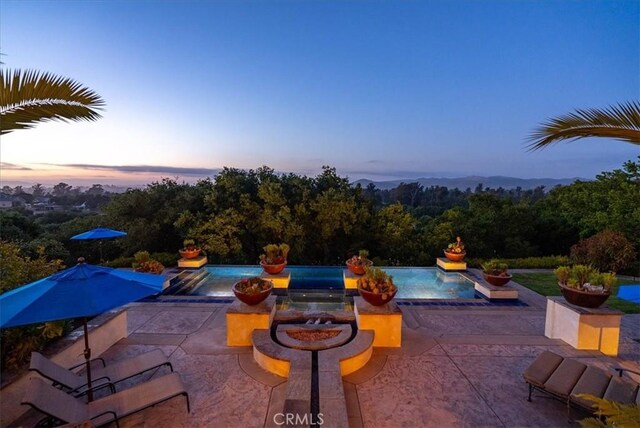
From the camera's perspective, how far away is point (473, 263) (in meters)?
12.0

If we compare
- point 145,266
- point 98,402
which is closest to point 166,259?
point 145,266

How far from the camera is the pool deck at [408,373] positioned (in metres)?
3.69

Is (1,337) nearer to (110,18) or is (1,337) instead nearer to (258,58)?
(110,18)

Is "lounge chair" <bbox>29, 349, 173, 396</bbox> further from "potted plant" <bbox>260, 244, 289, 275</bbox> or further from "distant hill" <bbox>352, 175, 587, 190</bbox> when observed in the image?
"distant hill" <bbox>352, 175, 587, 190</bbox>

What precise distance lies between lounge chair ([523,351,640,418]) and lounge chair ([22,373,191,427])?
4326 millimetres

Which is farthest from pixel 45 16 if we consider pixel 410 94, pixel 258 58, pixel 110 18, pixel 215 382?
pixel 410 94

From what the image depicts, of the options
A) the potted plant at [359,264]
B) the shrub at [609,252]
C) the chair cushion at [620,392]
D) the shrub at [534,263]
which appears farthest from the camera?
the shrub at [534,263]

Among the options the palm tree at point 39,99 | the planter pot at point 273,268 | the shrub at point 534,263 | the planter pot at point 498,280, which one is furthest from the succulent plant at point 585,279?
the palm tree at point 39,99

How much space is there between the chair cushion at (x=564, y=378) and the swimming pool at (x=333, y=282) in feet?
15.6

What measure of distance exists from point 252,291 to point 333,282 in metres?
4.87

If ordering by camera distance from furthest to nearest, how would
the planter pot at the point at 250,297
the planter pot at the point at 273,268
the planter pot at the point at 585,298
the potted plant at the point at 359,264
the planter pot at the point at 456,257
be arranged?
the planter pot at the point at 456,257, the potted plant at the point at 359,264, the planter pot at the point at 273,268, the planter pot at the point at 250,297, the planter pot at the point at 585,298

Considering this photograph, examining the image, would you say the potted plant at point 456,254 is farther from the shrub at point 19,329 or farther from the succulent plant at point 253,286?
the shrub at point 19,329

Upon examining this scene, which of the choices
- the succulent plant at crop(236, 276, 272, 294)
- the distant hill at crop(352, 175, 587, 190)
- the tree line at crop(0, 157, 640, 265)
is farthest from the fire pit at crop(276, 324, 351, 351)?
the distant hill at crop(352, 175, 587, 190)

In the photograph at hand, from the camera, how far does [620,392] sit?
353cm
